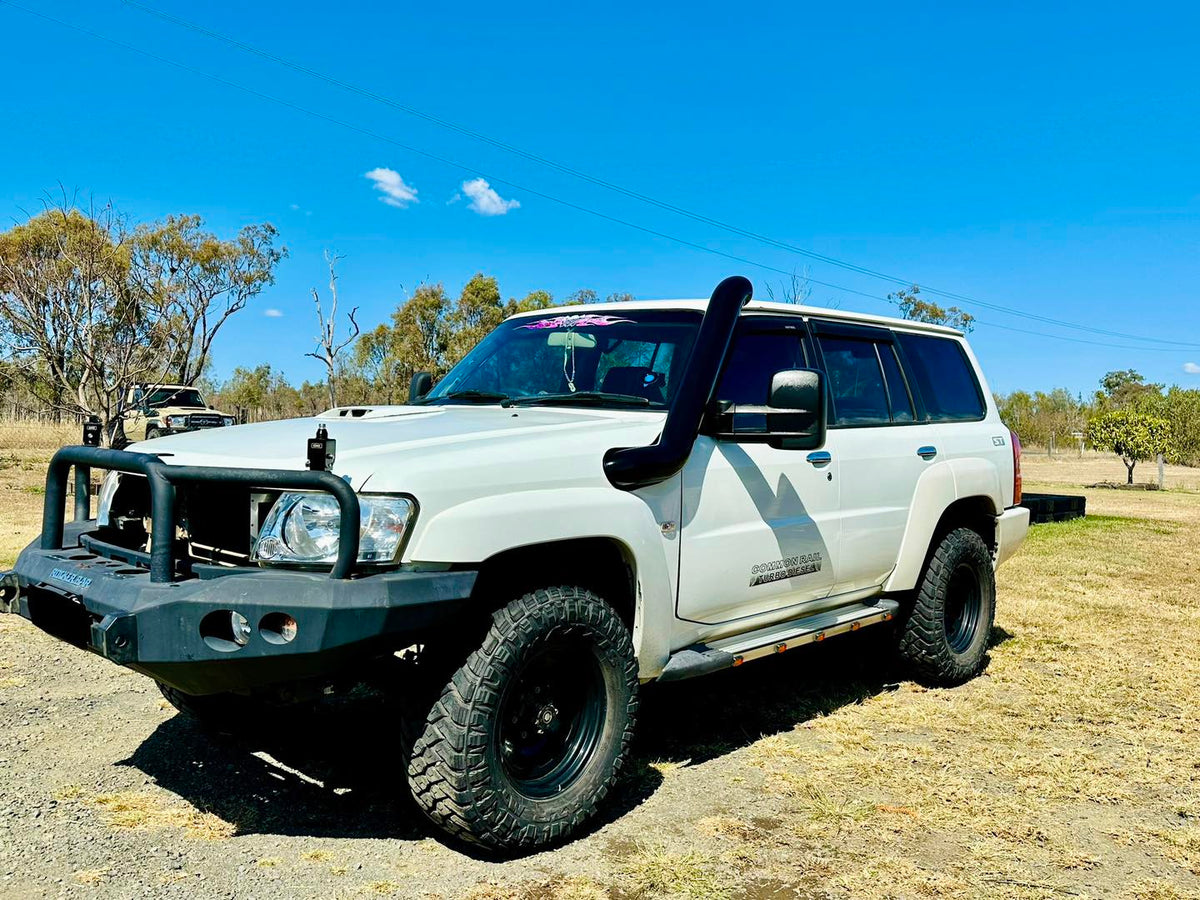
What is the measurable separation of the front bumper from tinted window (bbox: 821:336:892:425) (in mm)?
2508

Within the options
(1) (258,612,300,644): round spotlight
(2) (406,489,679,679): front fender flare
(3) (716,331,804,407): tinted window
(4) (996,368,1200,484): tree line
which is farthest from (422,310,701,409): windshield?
(4) (996,368,1200,484): tree line

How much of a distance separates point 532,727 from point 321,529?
1.03m

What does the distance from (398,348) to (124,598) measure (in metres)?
36.1

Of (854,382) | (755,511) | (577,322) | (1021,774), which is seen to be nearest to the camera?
(755,511)

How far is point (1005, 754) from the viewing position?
434cm

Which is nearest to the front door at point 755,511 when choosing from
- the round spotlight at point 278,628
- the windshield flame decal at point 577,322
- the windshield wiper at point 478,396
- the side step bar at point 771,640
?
the side step bar at point 771,640

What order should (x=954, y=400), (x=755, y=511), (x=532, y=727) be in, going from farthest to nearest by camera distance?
(x=954, y=400)
(x=755, y=511)
(x=532, y=727)

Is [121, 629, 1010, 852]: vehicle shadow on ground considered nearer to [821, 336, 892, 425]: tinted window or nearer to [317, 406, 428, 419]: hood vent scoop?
[317, 406, 428, 419]: hood vent scoop

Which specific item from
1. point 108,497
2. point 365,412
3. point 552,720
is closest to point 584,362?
point 365,412

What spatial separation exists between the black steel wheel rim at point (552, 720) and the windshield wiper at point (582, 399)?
113 cm

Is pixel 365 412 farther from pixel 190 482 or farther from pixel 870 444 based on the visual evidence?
pixel 870 444

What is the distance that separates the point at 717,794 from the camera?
3809 millimetres

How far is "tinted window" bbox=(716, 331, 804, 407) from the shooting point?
13.5 feet

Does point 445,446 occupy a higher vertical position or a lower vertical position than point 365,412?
lower
